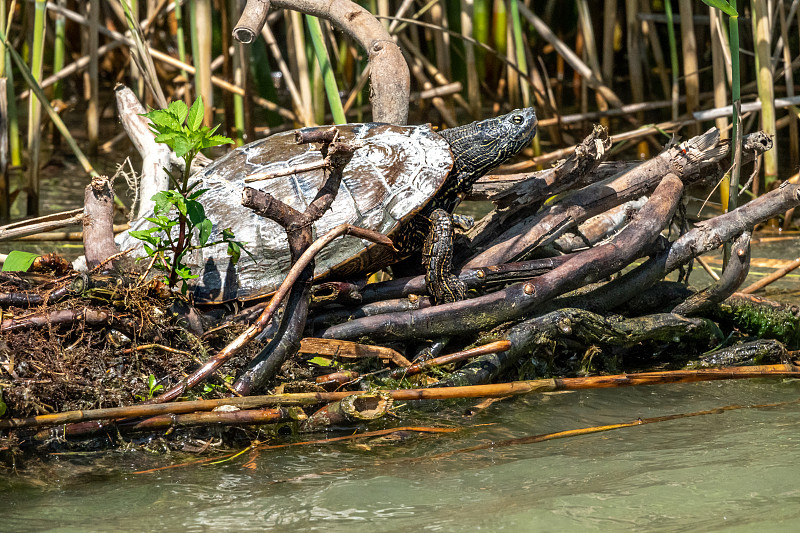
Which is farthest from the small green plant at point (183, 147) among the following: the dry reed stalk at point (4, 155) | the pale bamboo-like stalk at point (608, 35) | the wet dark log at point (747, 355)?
the pale bamboo-like stalk at point (608, 35)

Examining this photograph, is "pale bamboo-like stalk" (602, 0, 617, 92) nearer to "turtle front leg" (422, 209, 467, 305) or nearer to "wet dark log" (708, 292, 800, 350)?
"wet dark log" (708, 292, 800, 350)

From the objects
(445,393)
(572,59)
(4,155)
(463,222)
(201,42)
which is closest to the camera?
(445,393)

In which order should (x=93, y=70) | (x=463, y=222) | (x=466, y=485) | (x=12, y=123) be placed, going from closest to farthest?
(x=466, y=485), (x=463, y=222), (x=12, y=123), (x=93, y=70)

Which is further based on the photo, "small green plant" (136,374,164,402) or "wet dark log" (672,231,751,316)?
"wet dark log" (672,231,751,316)

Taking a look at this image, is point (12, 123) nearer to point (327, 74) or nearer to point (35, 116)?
point (35, 116)

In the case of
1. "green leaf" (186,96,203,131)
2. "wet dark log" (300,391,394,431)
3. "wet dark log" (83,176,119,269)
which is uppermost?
"green leaf" (186,96,203,131)

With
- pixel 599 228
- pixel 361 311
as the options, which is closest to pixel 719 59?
pixel 599 228

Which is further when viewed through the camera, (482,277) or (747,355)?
(747,355)

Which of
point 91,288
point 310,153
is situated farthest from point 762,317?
point 91,288

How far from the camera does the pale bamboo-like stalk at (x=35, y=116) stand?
468cm

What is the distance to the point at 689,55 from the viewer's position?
5.59m

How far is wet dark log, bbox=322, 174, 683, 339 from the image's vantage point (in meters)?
2.94

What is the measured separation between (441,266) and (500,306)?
28 cm

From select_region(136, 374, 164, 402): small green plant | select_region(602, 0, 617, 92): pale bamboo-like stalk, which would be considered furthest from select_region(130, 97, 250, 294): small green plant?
select_region(602, 0, 617, 92): pale bamboo-like stalk
